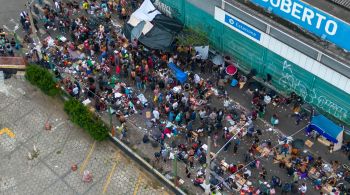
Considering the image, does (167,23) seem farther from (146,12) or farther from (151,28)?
(146,12)

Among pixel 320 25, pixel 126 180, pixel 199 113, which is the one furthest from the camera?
pixel 199 113

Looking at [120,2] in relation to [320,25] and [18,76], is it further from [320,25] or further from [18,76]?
[320,25]

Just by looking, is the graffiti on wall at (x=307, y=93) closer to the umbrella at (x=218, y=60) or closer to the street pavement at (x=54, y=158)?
the umbrella at (x=218, y=60)

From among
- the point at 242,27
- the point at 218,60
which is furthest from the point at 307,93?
the point at 218,60

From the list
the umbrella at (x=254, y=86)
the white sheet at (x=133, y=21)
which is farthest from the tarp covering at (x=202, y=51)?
the white sheet at (x=133, y=21)

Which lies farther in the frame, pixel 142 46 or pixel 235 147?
pixel 142 46

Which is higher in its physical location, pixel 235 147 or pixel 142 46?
pixel 142 46

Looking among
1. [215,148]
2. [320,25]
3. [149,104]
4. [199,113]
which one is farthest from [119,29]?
[320,25]
